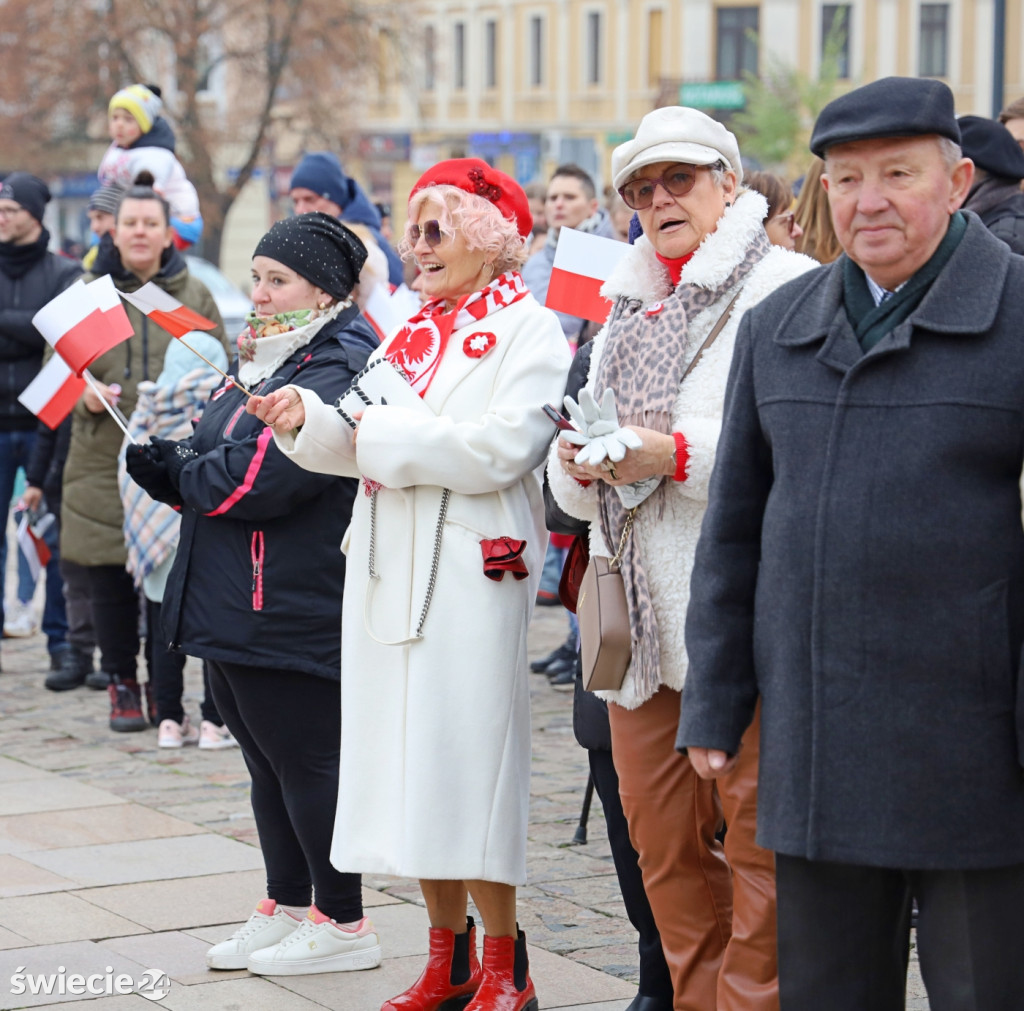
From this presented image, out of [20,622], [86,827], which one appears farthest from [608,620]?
[20,622]

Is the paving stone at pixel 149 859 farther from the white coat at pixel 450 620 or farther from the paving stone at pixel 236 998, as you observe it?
the white coat at pixel 450 620

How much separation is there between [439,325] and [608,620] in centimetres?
94

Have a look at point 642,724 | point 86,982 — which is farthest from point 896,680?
point 86,982

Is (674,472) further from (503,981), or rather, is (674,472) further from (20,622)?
(20,622)

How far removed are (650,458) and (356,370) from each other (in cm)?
133

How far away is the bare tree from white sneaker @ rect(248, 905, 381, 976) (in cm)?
3413

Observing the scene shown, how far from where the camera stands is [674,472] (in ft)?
12.1

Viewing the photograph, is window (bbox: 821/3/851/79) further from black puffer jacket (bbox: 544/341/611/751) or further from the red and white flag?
black puffer jacket (bbox: 544/341/611/751)

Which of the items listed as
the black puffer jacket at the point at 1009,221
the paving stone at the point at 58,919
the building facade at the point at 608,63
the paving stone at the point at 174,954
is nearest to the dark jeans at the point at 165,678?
the paving stone at the point at 58,919

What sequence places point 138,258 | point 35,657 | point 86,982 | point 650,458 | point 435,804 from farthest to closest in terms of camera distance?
point 35,657, point 138,258, point 86,982, point 435,804, point 650,458

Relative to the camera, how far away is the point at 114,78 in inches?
1462

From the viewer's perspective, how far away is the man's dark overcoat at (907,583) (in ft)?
9.34

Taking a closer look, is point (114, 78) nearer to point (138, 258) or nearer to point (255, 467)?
point (138, 258)

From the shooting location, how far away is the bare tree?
36656mm
